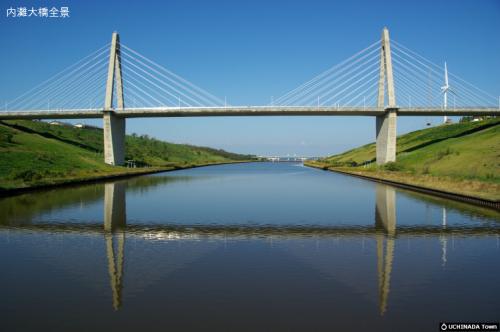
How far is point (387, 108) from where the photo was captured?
189 ft

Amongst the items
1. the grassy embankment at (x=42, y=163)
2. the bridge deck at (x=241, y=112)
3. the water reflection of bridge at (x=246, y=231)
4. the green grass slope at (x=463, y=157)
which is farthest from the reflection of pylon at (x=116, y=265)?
the bridge deck at (x=241, y=112)

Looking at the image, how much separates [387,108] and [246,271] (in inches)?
2026

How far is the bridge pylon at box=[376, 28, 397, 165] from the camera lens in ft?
187

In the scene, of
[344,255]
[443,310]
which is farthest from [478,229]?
[443,310]

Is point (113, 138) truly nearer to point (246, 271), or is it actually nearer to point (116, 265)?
point (116, 265)

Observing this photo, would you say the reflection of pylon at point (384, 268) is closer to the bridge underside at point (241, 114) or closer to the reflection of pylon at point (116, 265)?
the reflection of pylon at point (116, 265)

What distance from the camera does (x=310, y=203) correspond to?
79.6ft

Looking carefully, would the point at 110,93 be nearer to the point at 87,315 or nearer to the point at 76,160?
the point at 76,160

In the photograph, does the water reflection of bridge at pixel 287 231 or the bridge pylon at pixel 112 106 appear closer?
the water reflection of bridge at pixel 287 231

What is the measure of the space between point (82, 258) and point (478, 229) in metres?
12.6

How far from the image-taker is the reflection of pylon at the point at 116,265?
8.26 m

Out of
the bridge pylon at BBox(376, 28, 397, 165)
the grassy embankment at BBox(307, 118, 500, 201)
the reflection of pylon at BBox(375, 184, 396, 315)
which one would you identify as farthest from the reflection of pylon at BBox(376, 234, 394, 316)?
the bridge pylon at BBox(376, 28, 397, 165)

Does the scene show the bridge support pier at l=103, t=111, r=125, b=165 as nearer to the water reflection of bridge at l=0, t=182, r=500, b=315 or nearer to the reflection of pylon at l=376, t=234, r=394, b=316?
the water reflection of bridge at l=0, t=182, r=500, b=315

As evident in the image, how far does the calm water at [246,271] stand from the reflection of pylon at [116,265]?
0.10ft
